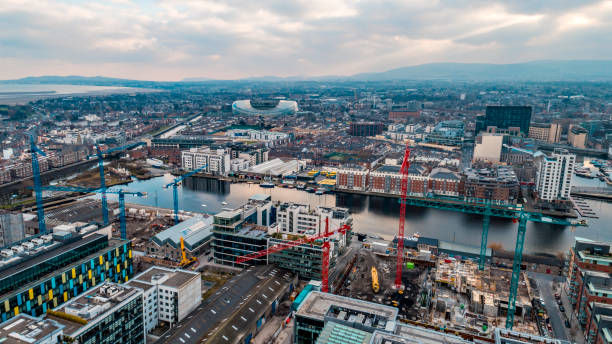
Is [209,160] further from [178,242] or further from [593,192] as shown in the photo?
[593,192]

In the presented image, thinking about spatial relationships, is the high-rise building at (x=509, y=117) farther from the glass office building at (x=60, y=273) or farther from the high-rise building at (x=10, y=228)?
the high-rise building at (x=10, y=228)

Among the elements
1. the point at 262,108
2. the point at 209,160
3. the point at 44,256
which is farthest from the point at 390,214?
the point at 262,108

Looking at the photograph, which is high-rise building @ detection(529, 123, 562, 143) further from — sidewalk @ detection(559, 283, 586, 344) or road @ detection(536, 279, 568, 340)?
sidewalk @ detection(559, 283, 586, 344)

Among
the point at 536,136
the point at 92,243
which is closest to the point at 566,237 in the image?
the point at 92,243

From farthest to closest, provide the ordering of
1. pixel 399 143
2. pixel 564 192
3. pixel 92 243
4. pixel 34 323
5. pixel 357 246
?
pixel 399 143
pixel 564 192
pixel 357 246
pixel 92 243
pixel 34 323

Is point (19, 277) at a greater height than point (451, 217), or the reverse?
point (19, 277)

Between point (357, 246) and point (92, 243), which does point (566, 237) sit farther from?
point (92, 243)

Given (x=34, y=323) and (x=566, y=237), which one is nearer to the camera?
(x=34, y=323)
